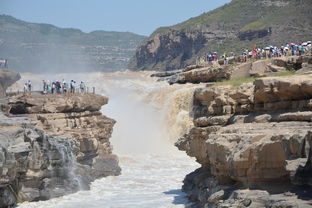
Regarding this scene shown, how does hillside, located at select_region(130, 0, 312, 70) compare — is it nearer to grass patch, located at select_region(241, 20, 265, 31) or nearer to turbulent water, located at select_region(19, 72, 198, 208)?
grass patch, located at select_region(241, 20, 265, 31)

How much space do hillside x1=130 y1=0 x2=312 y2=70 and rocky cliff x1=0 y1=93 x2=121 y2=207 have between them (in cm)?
5833

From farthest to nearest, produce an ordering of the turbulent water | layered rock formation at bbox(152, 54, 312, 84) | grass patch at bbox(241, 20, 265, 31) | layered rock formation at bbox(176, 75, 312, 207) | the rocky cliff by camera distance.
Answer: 1. grass patch at bbox(241, 20, 265, 31)
2. the turbulent water
3. layered rock formation at bbox(152, 54, 312, 84)
4. the rocky cliff
5. layered rock formation at bbox(176, 75, 312, 207)

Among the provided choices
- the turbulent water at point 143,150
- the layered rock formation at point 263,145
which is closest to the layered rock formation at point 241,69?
the turbulent water at point 143,150

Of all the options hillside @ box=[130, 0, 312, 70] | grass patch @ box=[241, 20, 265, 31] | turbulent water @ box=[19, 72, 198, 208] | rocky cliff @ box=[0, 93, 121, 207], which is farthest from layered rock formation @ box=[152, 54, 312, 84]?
grass patch @ box=[241, 20, 265, 31]

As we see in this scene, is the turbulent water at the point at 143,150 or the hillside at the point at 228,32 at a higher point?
the hillside at the point at 228,32

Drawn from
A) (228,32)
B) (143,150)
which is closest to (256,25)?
(228,32)

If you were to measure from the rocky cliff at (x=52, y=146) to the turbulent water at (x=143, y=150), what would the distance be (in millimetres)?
785

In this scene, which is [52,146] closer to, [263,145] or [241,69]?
[241,69]

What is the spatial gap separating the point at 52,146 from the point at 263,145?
15710mm

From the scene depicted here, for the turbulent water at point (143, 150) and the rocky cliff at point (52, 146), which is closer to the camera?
the rocky cliff at point (52, 146)

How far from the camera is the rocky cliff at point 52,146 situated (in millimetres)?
25484

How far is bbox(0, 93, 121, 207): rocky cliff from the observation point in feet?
83.6

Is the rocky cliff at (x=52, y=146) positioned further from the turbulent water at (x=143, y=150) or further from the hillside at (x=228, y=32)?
the hillside at (x=228, y=32)

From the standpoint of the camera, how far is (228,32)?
4707 inches
